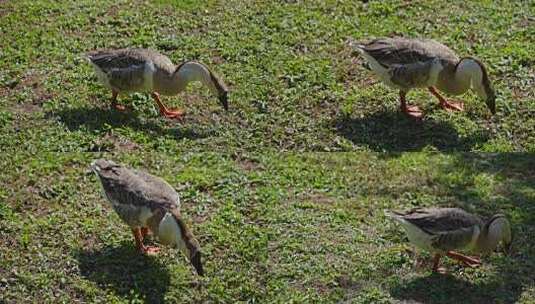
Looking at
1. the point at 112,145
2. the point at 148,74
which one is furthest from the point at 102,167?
the point at 148,74

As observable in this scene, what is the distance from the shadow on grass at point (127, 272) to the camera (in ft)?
28.1

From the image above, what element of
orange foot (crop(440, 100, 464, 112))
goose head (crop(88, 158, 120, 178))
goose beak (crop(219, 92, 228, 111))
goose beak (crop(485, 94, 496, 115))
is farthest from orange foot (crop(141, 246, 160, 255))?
goose beak (crop(485, 94, 496, 115))

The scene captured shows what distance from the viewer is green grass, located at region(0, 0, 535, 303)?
28.9 feet

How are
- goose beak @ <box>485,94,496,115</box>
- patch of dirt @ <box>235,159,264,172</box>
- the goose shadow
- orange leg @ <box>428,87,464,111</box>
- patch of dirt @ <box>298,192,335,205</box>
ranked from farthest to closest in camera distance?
orange leg @ <box>428,87,464,111</box> → goose beak @ <box>485,94,496,115</box> → patch of dirt @ <box>235,159,264,172</box> → patch of dirt @ <box>298,192,335,205</box> → the goose shadow

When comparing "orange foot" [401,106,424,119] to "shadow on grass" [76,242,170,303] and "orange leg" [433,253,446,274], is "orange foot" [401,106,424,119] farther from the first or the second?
"shadow on grass" [76,242,170,303]

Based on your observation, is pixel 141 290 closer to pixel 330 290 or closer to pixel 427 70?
pixel 330 290

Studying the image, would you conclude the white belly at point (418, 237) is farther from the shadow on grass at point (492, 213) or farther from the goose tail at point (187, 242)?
the goose tail at point (187, 242)

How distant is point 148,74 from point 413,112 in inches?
117

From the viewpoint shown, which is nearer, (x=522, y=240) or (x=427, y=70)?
(x=522, y=240)

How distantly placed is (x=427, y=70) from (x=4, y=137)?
15.1ft

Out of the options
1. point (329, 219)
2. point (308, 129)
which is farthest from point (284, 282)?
point (308, 129)

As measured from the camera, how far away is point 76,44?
508 inches

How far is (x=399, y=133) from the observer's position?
11.3 m

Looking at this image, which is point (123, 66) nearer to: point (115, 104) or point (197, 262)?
point (115, 104)
